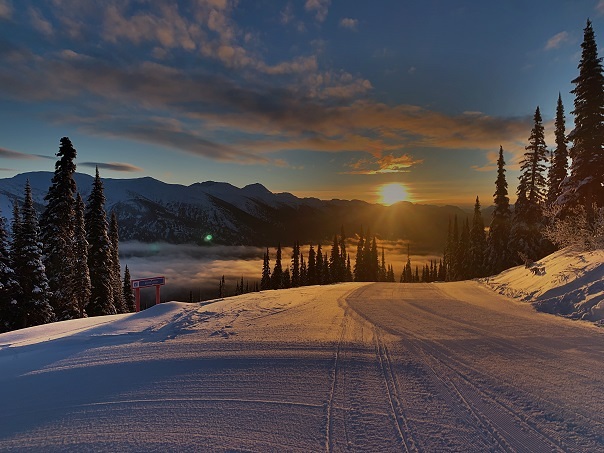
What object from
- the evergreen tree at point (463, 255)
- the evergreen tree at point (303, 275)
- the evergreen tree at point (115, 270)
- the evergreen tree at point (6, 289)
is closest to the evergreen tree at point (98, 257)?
the evergreen tree at point (115, 270)

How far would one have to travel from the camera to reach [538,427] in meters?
3.99

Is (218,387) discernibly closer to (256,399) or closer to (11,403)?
(256,399)

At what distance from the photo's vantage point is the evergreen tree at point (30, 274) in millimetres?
23906

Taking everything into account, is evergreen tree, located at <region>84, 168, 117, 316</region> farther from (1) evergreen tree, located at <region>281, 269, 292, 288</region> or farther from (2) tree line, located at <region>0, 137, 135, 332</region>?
(1) evergreen tree, located at <region>281, 269, 292, 288</region>

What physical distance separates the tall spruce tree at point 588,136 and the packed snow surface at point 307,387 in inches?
747

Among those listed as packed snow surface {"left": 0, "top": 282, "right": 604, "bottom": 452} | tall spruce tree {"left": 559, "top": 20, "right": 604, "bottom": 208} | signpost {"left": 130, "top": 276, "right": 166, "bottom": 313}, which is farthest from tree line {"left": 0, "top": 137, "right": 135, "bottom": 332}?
tall spruce tree {"left": 559, "top": 20, "right": 604, "bottom": 208}

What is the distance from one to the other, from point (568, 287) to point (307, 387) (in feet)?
37.3

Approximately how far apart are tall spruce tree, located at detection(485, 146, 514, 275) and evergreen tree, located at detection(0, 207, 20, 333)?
49.9 m

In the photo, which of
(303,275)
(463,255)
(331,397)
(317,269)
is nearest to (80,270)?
(331,397)

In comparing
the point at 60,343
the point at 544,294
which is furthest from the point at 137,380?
the point at 544,294

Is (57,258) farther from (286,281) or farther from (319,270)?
(319,270)

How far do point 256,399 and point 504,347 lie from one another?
538cm

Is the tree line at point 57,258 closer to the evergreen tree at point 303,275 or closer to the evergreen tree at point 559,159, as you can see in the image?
the evergreen tree at point 559,159

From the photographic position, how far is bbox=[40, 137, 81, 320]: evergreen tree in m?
26.7
